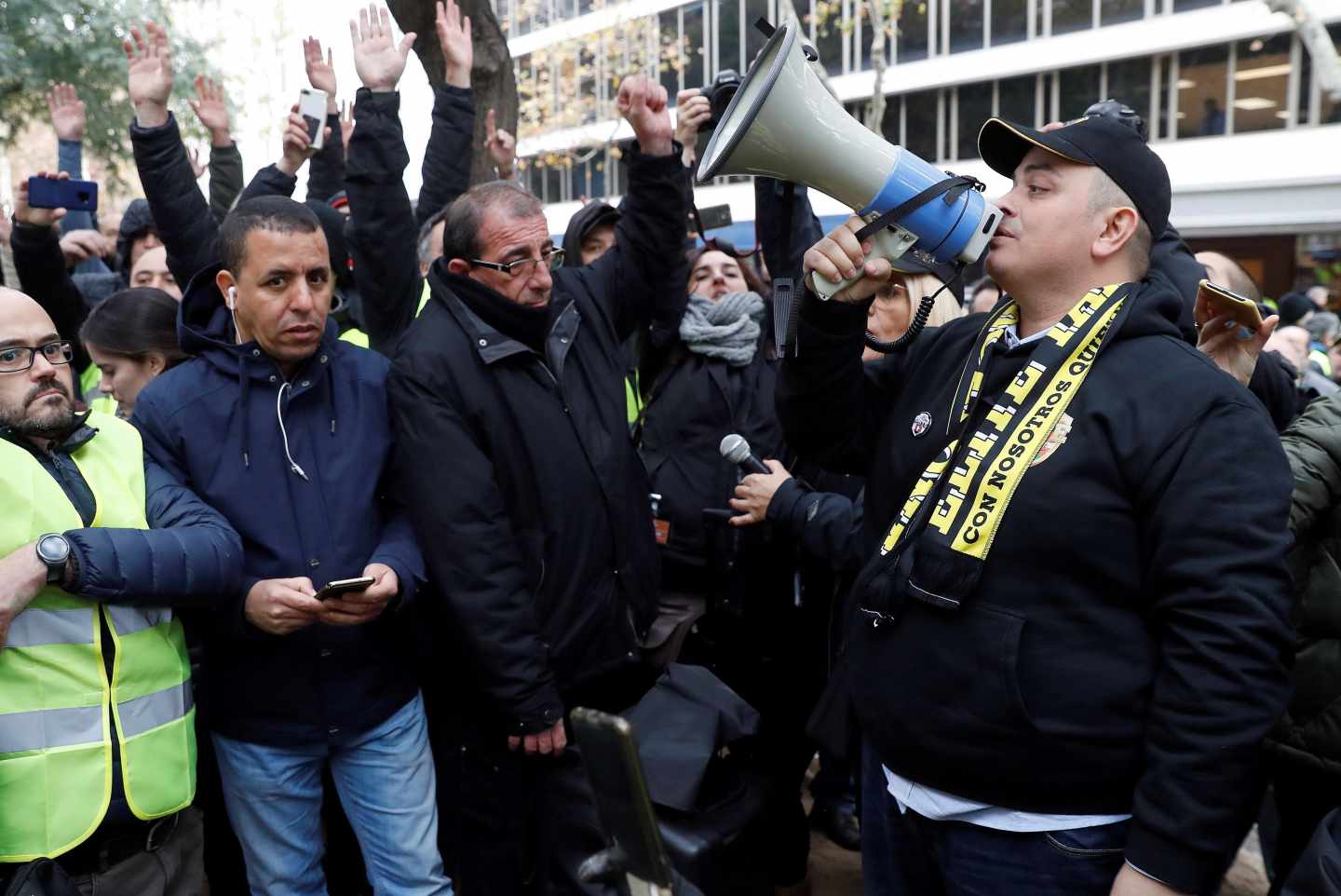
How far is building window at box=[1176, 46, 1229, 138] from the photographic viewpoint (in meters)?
19.9

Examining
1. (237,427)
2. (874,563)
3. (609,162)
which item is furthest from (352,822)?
(609,162)

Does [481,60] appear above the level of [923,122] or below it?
below

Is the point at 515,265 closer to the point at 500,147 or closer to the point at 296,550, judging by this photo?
the point at 296,550

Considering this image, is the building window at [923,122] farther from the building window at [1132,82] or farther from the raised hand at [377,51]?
the raised hand at [377,51]

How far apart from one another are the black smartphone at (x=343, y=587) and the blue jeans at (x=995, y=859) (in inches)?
47.7

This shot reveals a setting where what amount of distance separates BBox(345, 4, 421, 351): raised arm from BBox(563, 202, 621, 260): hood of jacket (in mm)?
1089

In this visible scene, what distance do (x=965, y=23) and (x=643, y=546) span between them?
2296cm

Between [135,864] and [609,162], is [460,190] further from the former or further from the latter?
[609,162]

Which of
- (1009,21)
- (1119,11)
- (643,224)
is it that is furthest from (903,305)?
(1009,21)

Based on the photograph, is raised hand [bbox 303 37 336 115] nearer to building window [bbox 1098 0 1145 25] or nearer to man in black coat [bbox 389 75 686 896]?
man in black coat [bbox 389 75 686 896]

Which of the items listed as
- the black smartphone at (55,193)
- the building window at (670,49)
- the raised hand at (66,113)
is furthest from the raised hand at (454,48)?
the building window at (670,49)

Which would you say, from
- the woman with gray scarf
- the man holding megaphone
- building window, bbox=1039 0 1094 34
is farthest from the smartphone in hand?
building window, bbox=1039 0 1094 34

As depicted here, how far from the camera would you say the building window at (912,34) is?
23.6m

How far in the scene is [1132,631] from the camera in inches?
68.0
